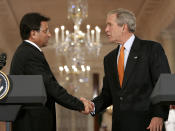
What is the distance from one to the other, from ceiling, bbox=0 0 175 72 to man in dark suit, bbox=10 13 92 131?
7296 mm

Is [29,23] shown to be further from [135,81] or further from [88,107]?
[135,81]

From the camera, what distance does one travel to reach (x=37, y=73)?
338cm

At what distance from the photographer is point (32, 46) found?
3.53 metres

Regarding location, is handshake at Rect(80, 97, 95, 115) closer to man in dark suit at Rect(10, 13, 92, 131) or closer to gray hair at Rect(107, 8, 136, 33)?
man in dark suit at Rect(10, 13, 92, 131)

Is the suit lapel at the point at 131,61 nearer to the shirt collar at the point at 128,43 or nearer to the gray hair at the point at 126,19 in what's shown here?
the shirt collar at the point at 128,43

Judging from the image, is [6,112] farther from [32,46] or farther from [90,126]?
[90,126]

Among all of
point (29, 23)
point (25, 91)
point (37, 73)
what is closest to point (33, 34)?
point (29, 23)

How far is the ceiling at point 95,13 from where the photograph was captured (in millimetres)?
11359

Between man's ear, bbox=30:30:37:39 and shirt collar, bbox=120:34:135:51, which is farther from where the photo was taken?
shirt collar, bbox=120:34:135:51

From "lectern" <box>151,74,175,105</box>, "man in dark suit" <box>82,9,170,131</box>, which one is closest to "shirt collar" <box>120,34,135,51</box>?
"man in dark suit" <box>82,9,170,131</box>

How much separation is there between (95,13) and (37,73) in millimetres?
9509

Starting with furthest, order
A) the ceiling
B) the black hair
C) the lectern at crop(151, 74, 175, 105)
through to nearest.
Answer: the ceiling, the black hair, the lectern at crop(151, 74, 175, 105)

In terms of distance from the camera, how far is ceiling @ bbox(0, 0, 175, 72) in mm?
11359

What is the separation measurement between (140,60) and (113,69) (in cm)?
32
